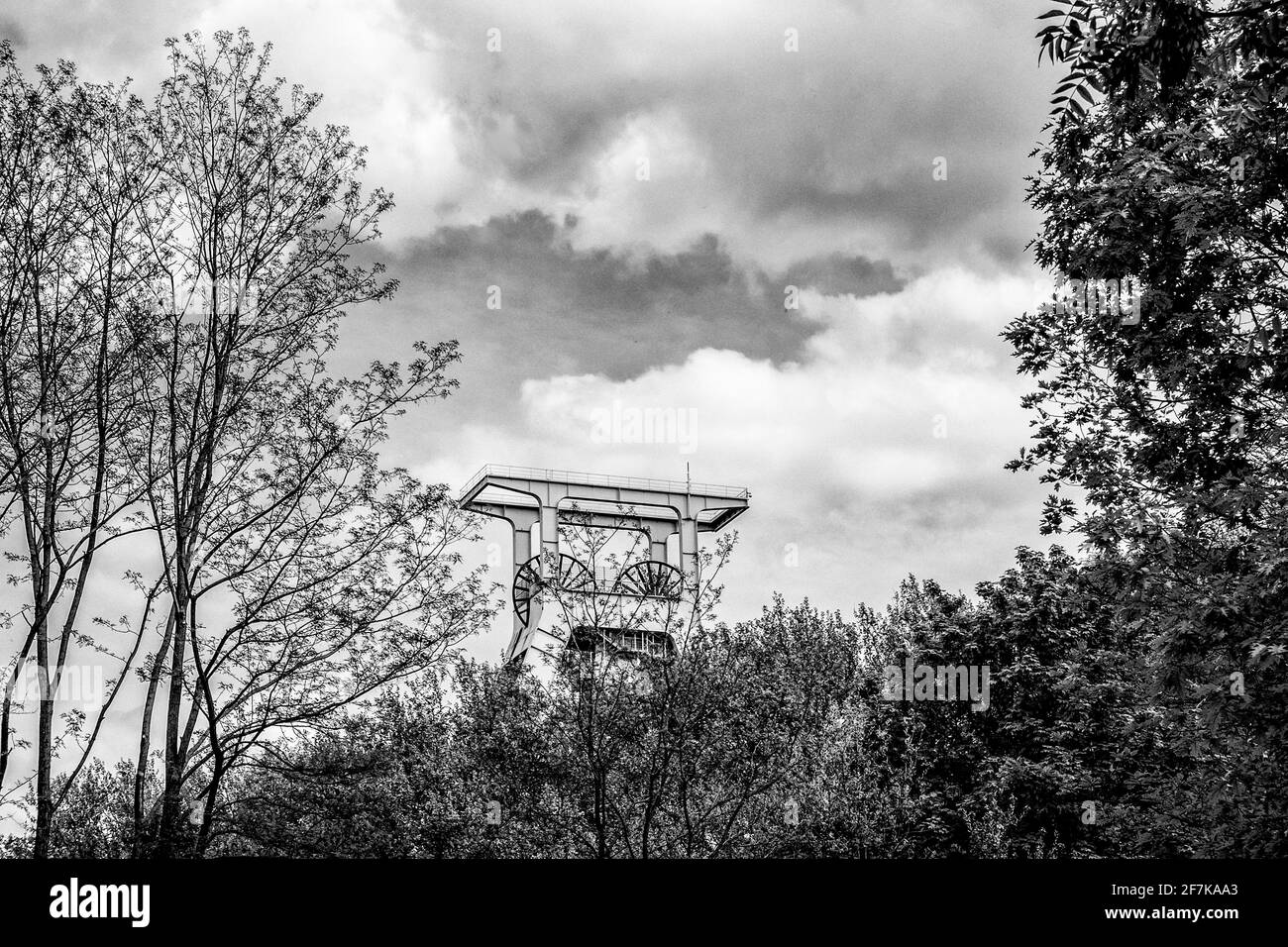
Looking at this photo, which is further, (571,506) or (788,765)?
(571,506)

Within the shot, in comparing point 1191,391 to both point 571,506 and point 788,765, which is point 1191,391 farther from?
point 571,506

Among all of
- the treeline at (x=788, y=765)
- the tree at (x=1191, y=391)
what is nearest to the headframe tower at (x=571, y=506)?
the treeline at (x=788, y=765)

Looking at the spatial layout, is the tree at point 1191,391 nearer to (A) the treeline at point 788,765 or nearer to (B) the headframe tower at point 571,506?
(A) the treeline at point 788,765

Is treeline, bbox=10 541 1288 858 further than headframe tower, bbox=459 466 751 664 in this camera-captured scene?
No

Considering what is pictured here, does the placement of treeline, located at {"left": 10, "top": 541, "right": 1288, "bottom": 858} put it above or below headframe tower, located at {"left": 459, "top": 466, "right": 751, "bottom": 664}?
below

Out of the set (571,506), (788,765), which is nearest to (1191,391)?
(788,765)

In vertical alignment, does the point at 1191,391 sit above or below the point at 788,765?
above

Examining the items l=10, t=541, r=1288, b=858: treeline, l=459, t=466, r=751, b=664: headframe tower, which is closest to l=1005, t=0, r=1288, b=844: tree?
l=10, t=541, r=1288, b=858: treeline

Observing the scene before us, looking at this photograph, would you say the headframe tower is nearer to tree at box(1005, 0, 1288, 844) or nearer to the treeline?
the treeline

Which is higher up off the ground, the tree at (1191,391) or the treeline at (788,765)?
the tree at (1191,391)

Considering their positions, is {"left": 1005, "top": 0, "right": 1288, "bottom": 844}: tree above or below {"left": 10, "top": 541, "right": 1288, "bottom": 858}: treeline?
above
